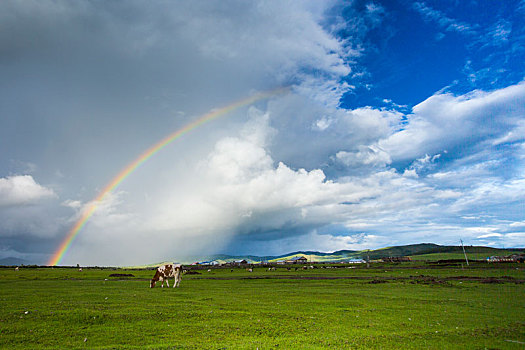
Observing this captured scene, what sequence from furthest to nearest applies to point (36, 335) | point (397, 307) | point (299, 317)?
point (397, 307)
point (299, 317)
point (36, 335)

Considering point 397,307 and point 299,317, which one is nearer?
point 299,317

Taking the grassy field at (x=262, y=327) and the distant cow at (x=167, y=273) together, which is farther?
the distant cow at (x=167, y=273)

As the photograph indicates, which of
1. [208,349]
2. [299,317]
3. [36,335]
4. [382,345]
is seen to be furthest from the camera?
[299,317]

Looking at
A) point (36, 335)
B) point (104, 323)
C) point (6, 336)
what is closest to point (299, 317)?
point (104, 323)

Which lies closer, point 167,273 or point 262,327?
point 262,327

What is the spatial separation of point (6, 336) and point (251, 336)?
11734mm

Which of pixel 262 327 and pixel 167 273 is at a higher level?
pixel 167 273

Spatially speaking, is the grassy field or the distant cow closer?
the grassy field

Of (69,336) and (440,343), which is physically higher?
(69,336)

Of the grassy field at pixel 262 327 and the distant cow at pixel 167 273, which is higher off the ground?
the distant cow at pixel 167 273

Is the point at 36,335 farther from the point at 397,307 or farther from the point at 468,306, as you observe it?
the point at 468,306

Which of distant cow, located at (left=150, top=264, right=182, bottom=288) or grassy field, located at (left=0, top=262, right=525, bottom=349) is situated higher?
distant cow, located at (left=150, top=264, right=182, bottom=288)

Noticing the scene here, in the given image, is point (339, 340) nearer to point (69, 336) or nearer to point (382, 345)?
point (382, 345)

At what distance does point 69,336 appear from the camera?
14250 millimetres
